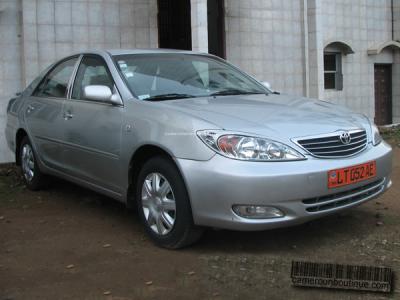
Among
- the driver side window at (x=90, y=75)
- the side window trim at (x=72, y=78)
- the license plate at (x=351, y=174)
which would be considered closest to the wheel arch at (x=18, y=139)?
the side window trim at (x=72, y=78)

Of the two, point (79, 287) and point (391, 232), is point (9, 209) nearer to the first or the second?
point (79, 287)

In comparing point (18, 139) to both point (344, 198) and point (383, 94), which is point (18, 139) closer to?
point (344, 198)

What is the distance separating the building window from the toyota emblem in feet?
36.4

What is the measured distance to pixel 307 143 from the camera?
4074 mm

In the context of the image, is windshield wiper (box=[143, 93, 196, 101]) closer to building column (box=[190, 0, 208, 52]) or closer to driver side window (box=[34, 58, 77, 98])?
driver side window (box=[34, 58, 77, 98])

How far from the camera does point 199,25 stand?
10469 mm

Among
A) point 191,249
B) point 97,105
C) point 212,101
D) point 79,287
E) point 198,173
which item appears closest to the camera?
point 79,287

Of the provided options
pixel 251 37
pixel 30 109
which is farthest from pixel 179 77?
pixel 251 37

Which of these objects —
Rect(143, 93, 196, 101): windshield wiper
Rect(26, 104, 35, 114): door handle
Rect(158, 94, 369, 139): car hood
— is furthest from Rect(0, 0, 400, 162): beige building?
Rect(158, 94, 369, 139): car hood

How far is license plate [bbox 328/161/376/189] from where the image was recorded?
13.4 feet

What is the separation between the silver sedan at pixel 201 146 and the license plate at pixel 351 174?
0.01 meters

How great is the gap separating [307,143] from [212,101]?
3.17ft

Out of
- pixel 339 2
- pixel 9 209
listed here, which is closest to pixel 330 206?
pixel 9 209

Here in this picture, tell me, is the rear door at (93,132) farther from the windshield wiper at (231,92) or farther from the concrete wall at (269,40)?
the concrete wall at (269,40)
